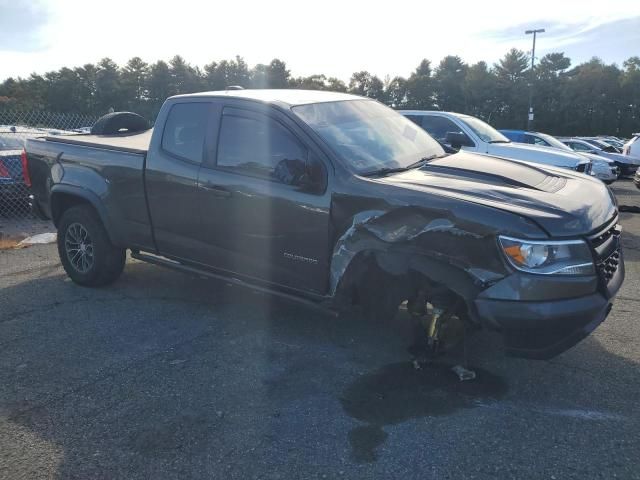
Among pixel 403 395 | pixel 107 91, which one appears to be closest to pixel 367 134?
pixel 403 395

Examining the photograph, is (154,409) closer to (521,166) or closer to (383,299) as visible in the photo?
(383,299)

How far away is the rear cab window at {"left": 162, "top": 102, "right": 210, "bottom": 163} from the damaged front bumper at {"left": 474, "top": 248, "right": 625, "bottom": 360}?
2660 mm

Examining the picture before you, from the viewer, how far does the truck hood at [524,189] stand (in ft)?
10.6

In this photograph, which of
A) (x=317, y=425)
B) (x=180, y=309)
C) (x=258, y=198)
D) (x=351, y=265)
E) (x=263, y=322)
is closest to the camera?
(x=317, y=425)

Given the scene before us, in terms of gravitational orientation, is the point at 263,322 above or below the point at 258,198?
below

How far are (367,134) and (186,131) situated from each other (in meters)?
1.57

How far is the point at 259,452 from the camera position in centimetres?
295

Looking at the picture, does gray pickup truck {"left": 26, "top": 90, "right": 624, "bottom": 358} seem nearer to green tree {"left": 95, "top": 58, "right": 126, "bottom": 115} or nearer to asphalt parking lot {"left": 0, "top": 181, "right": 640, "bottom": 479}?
asphalt parking lot {"left": 0, "top": 181, "right": 640, "bottom": 479}

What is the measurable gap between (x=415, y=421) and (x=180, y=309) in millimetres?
2692

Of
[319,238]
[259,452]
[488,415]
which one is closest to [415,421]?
[488,415]

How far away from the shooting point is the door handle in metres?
4.32

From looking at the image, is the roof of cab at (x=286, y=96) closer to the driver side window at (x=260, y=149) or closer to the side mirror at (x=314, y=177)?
the driver side window at (x=260, y=149)

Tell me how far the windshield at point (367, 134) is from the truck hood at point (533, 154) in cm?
467

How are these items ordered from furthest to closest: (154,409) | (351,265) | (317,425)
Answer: (351,265) → (154,409) → (317,425)
